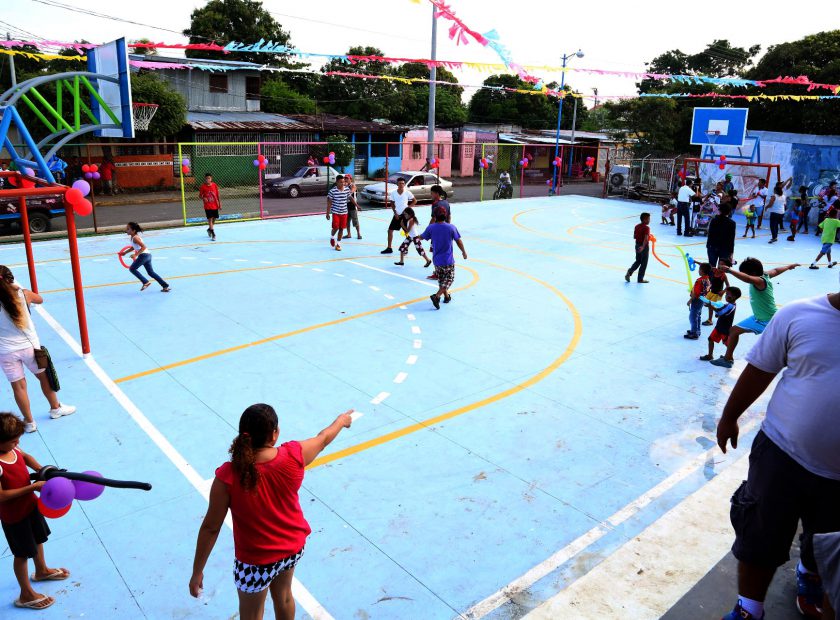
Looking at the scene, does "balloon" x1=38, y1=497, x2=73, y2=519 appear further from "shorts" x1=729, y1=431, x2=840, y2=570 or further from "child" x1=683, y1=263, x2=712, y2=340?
"child" x1=683, y1=263, x2=712, y2=340

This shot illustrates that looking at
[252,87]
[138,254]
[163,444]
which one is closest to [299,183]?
[252,87]

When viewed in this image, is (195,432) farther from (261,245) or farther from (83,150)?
(83,150)

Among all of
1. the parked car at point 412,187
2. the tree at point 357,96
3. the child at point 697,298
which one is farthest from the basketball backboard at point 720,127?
the tree at point 357,96

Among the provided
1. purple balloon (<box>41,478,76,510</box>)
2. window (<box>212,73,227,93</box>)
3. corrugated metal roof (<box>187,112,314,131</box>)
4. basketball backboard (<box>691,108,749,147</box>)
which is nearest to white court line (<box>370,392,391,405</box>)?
purple balloon (<box>41,478,76,510</box>)

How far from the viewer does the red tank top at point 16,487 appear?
3.87 meters

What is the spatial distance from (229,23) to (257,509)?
4791cm

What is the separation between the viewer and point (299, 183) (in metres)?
30.7

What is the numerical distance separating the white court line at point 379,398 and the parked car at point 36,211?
14.7m

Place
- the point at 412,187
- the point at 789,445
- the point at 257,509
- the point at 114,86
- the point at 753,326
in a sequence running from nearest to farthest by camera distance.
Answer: the point at 257,509
the point at 789,445
the point at 753,326
the point at 114,86
the point at 412,187

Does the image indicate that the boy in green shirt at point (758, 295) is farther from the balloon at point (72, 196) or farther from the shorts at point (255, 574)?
the balloon at point (72, 196)

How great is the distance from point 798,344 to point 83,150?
3434 centimetres

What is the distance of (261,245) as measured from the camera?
16.7 m

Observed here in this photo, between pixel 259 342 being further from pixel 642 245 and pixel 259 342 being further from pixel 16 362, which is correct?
pixel 642 245

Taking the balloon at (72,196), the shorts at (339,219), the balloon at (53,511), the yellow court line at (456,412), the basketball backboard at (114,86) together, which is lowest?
the yellow court line at (456,412)
